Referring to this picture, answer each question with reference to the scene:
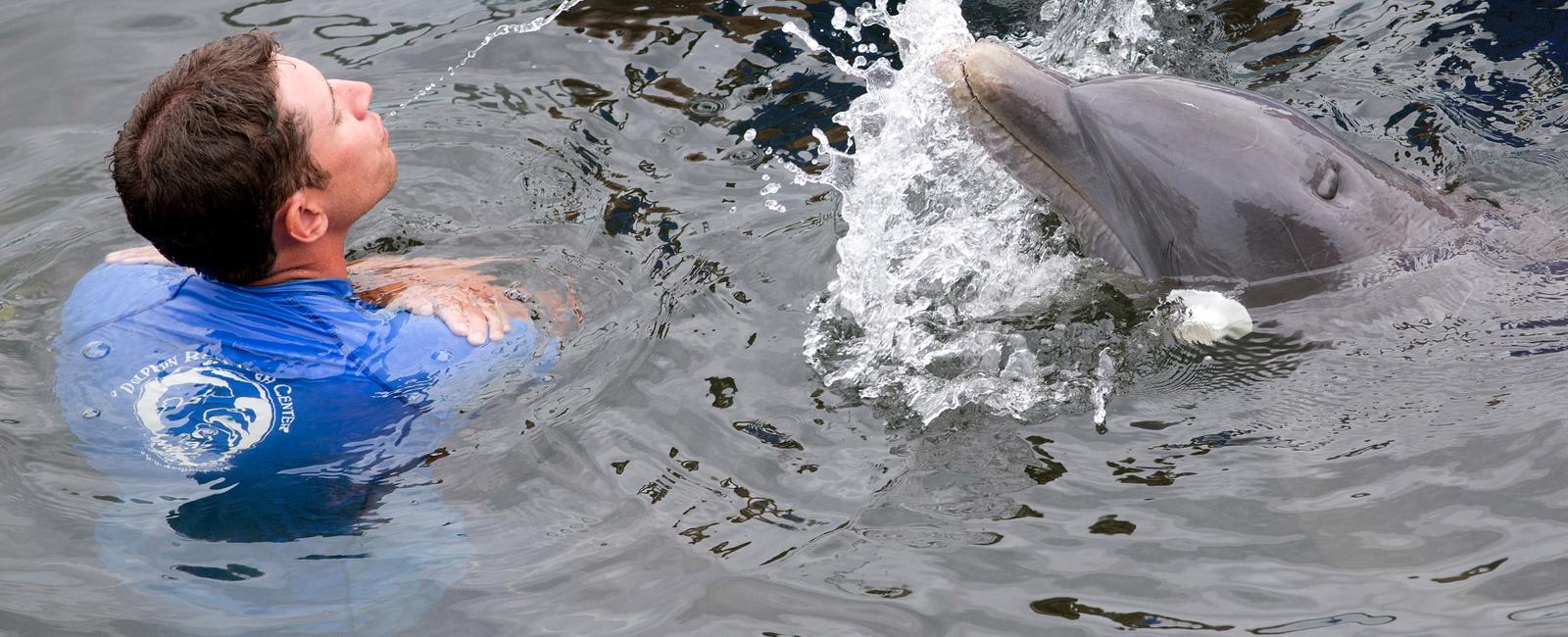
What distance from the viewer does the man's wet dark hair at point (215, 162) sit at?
377cm

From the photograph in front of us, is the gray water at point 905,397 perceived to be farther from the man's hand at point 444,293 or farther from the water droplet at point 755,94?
the man's hand at point 444,293

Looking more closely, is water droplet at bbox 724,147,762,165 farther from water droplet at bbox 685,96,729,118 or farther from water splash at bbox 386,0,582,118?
water splash at bbox 386,0,582,118

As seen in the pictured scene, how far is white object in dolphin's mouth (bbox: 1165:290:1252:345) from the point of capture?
13.7ft

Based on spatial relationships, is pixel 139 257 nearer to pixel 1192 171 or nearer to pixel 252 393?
pixel 252 393

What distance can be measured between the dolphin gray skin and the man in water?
2.00m

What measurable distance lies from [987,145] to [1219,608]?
1.74m

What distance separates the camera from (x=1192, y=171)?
13.8ft

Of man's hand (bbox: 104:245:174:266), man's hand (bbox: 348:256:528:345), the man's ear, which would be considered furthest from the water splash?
the man's ear

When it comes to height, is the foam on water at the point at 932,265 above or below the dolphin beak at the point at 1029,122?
below

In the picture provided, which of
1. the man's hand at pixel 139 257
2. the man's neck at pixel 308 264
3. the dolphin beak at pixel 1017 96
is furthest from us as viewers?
the dolphin beak at pixel 1017 96

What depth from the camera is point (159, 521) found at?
399 cm

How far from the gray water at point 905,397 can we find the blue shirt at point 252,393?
0.60 feet

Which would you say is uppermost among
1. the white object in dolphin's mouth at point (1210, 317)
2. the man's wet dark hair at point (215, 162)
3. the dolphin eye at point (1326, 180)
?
the dolphin eye at point (1326, 180)

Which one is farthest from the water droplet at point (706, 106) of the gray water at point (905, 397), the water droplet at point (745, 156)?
the water droplet at point (745, 156)
